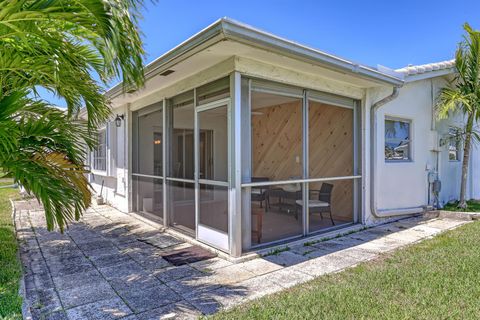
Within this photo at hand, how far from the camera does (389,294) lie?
3398mm

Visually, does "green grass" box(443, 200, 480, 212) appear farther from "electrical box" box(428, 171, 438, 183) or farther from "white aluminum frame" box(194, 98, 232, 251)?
"white aluminum frame" box(194, 98, 232, 251)

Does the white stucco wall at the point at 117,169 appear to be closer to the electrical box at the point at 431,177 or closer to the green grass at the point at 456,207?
the electrical box at the point at 431,177

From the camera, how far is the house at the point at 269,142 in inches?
185

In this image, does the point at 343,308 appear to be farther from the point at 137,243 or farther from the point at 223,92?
the point at 137,243

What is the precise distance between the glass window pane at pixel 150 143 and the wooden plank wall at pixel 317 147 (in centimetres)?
240

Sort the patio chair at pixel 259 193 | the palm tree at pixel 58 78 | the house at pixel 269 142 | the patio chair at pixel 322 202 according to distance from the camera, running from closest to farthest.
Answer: the palm tree at pixel 58 78 → the house at pixel 269 142 → the patio chair at pixel 259 193 → the patio chair at pixel 322 202

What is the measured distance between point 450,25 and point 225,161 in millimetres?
9700

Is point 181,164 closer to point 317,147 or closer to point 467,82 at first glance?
point 317,147

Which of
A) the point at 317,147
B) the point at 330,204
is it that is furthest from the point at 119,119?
the point at 330,204

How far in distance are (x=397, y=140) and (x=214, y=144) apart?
5.31m

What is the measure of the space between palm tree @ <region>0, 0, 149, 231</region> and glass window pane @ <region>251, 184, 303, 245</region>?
2.72 meters

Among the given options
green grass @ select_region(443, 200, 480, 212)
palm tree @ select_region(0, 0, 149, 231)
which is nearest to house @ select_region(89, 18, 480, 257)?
green grass @ select_region(443, 200, 480, 212)

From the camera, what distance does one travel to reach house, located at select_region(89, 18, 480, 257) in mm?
4707

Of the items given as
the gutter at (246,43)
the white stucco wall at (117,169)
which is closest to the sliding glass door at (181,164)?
the gutter at (246,43)
